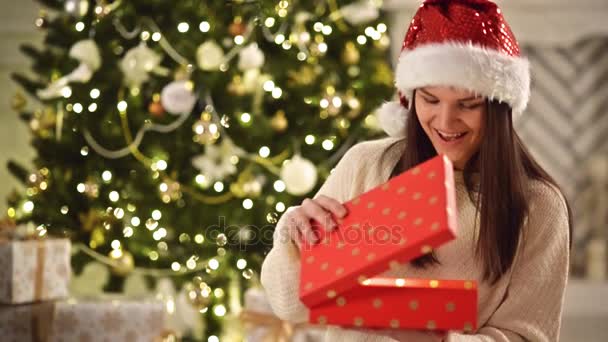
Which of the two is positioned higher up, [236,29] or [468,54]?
[236,29]

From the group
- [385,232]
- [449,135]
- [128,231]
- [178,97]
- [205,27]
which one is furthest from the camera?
[128,231]

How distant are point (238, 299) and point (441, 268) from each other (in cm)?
229

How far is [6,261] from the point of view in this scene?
3.65 m

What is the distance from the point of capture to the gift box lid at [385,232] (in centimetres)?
139

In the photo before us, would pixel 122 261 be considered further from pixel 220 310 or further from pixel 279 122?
pixel 279 122

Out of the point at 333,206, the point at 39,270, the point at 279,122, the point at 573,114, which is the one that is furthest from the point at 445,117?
the point at 573,114

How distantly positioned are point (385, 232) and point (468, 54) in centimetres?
49

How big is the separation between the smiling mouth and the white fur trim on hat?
0.10m

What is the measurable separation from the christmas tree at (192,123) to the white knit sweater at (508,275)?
1997mm

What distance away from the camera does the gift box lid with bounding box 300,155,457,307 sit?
4.57ft

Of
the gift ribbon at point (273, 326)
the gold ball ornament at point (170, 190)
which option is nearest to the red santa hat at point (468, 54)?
the gift ribbon at point (273, 326)

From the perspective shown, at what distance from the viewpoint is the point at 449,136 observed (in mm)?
1720

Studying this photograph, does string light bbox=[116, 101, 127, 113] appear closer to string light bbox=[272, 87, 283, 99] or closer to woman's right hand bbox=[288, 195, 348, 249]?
string light bbox=[272, 87, 283, 99]

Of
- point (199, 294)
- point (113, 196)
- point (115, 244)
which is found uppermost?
point (113, 196)
